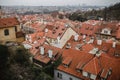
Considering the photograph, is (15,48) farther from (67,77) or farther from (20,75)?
(67,77)

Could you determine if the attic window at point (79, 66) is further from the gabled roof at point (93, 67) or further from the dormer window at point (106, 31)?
the dormer window at point (106, 31)

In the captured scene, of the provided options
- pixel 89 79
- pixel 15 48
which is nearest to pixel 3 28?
pixel 15 48

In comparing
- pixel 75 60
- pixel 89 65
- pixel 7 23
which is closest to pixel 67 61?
pixel 75 60

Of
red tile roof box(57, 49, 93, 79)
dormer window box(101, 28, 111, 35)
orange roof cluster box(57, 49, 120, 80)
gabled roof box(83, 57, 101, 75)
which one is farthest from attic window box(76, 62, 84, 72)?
dormer window box(101, 28, 111, 35)

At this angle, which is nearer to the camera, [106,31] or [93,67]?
[93,67]

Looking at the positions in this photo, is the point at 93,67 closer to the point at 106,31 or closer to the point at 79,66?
the point at 79,66

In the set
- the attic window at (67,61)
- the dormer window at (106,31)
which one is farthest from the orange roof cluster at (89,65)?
the dormer window at (106,31)

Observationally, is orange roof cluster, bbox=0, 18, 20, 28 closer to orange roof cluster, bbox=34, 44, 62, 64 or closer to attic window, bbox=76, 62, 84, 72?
orange roof cluster, bbox=34, 44, 62, 64

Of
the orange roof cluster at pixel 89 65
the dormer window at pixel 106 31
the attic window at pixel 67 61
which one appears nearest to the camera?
the orange roof cluster at pixel 89 65
